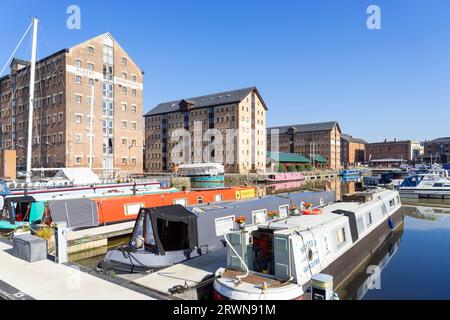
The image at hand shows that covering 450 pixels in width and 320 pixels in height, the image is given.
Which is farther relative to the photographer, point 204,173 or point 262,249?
point 204,173

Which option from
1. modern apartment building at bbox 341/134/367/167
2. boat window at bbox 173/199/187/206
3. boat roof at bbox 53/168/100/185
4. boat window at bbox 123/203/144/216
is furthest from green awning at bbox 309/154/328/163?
boat window at bbox 123/203/144/216

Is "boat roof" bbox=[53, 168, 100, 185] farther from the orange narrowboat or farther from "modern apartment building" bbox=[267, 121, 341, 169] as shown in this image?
"modern apartment building" bbox=[267, 121, 341, 169]

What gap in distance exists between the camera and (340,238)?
11734 mm

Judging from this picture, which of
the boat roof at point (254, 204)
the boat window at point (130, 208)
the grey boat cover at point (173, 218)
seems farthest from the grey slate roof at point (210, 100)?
the grey boat cover at point (173, 218)

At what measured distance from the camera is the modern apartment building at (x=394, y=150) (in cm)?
12638

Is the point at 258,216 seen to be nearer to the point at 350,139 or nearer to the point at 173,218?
the point at 173,218

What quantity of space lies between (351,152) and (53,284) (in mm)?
136443

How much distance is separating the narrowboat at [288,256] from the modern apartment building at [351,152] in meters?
122

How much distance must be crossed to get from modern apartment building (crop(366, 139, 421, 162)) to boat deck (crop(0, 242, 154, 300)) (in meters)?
137

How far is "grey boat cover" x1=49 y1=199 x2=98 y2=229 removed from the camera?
16.2 metres

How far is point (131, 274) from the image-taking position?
1091cm

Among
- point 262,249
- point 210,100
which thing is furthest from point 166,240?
point 210,100
